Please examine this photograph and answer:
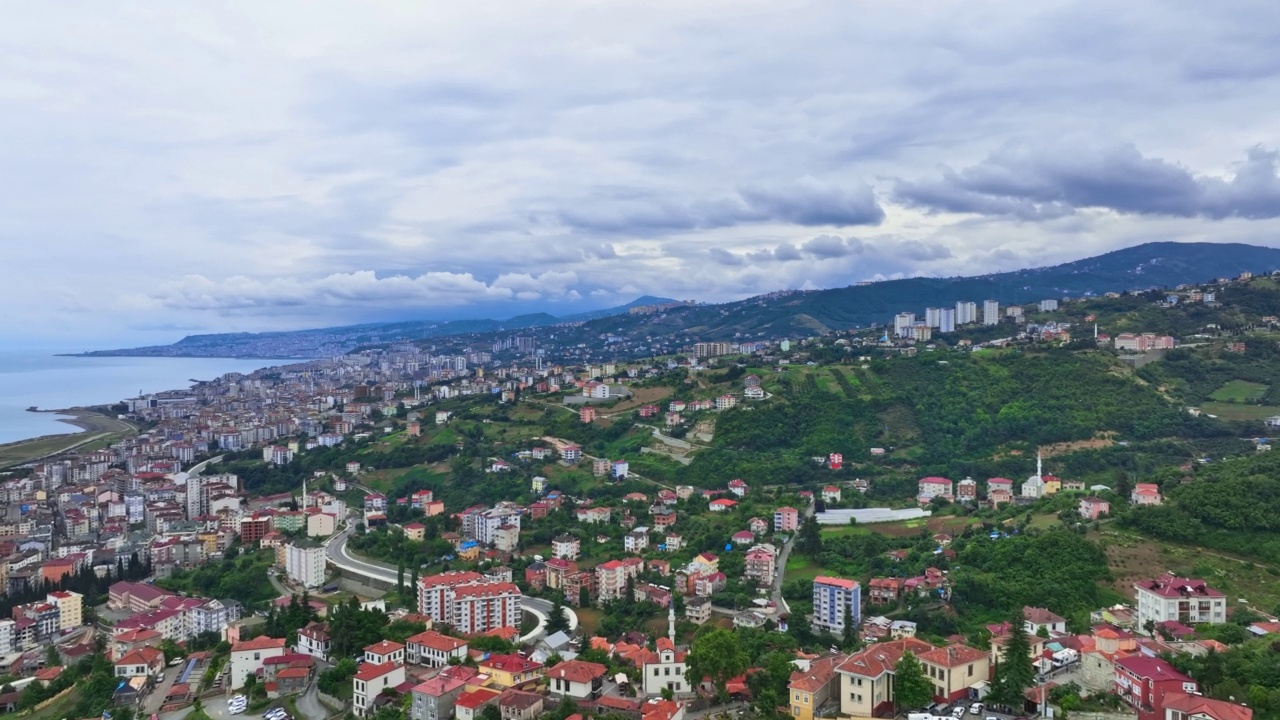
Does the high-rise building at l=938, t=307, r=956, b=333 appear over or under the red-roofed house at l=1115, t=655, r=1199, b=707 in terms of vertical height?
over

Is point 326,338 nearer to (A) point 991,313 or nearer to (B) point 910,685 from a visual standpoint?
(A) point 991,313

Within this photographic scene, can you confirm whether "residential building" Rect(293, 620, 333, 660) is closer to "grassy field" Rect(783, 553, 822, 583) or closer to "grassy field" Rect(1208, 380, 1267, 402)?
"grassy field" Rect(783, 553, 822, 583)

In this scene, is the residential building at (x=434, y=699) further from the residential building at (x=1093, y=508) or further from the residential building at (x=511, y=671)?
the residential building at (x=1093, y=508)

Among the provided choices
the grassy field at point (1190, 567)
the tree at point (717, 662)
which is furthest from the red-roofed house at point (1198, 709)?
the grassy field at point (1190, 567)

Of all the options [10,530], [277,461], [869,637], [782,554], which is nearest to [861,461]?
[782,554]

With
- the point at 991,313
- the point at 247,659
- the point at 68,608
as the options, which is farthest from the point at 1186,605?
the point at 991,313

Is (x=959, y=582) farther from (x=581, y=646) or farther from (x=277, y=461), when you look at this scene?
(x=277, y=461)

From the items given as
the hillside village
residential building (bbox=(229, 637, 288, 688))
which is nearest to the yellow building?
the hillside village
